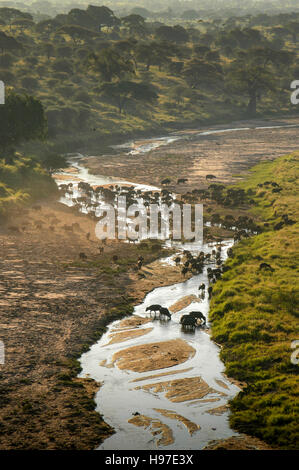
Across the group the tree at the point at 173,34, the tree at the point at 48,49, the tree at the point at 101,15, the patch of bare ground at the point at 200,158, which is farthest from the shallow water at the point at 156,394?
the tree at the point at 101,15

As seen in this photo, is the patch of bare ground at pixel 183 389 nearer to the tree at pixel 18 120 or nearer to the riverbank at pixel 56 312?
the riverbank at pixel 56 312

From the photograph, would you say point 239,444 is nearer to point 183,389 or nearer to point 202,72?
point 183,389

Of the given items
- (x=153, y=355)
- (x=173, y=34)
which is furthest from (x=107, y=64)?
(x=153, y=355)

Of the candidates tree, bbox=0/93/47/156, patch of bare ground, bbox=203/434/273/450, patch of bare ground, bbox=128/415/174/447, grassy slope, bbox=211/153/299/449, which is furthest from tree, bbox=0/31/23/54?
patch of bare ground, bbox=203/434/273/450

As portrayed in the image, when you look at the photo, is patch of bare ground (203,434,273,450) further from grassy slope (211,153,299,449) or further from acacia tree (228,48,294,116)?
acacia tree (228,48,294,116)

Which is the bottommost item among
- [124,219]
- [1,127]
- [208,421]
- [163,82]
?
[208,421]

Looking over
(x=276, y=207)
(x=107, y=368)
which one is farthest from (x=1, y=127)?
(x=107, y=368)

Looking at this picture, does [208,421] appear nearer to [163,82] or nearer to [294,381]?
[294,381]
